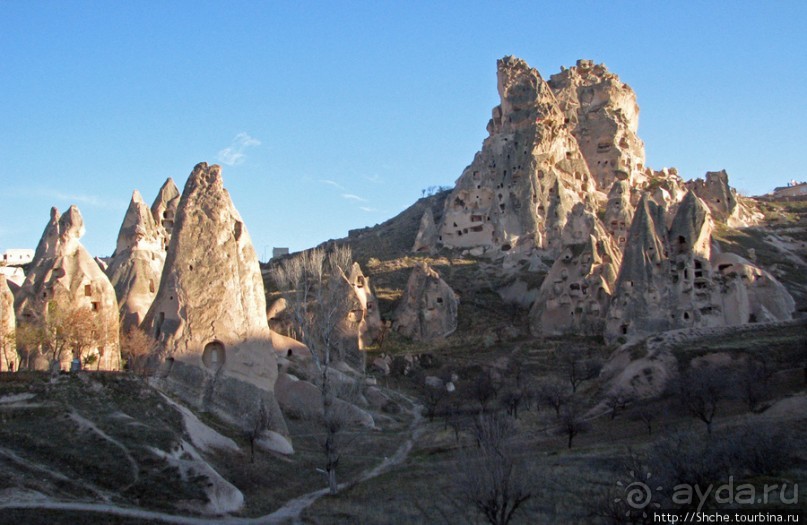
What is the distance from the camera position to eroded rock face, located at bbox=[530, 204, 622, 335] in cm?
5450

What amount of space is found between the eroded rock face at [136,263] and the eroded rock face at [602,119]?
58.7 metres

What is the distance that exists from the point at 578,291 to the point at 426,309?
433 inches

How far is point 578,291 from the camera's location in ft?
183

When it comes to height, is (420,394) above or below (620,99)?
below

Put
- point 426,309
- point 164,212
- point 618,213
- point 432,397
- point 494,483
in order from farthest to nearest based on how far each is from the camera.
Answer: point 618,213
point 426,309
point 164,212
point 432,397
point 494,483

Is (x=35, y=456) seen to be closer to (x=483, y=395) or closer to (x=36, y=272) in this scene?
(x=36, y=272)

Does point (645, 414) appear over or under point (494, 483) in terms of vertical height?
over

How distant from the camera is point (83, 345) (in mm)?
29984

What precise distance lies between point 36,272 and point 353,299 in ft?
79.1

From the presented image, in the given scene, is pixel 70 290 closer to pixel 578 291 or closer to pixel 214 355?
pixel 214 355

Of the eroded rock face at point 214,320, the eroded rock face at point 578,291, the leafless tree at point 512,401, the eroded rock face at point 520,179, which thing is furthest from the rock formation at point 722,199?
the eroded rock face at point 214,320

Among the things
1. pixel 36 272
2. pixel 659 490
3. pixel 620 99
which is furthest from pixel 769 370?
pixel 620 99

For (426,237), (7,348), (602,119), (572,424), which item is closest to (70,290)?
(7,348)

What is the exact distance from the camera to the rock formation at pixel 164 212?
156ft
